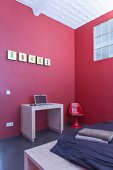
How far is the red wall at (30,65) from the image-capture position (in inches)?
111

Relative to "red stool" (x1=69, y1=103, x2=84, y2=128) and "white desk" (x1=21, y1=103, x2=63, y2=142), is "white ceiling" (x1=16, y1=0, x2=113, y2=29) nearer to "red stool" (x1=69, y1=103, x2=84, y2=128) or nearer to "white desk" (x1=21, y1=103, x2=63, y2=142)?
"white desk" (x1=21, y1=103, x2=63, y2=142)

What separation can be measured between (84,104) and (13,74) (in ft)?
6.86

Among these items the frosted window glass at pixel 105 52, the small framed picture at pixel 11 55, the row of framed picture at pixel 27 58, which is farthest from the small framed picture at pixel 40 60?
the frosted window glass at pixel 105 52

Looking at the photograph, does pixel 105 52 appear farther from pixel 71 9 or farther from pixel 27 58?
pixel 27 58

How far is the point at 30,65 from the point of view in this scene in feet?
10.5

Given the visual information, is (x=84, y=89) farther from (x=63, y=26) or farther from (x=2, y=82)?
(x=2, y=82)

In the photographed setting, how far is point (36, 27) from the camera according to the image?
3.33m

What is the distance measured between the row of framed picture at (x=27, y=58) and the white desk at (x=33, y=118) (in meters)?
1.00

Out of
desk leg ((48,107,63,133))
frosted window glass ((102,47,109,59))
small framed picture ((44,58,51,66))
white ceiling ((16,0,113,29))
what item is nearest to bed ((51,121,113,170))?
desk leg ((48,107,63,133))

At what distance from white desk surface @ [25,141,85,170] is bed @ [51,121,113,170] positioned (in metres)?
0.04

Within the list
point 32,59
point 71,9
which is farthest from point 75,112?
point 71,9

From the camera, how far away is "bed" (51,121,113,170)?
0.87 meters

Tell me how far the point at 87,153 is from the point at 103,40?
3.11m

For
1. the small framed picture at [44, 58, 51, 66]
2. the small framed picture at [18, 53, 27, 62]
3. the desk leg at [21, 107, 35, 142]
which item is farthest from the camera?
the small framed picture at [44, 58, 51, 66]
